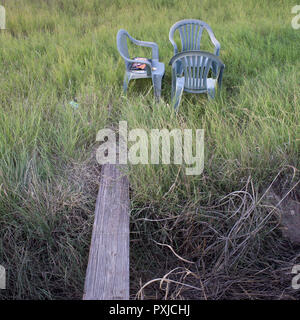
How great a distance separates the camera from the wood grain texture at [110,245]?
168 cm

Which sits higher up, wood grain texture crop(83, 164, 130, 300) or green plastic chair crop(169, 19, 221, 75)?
green plastic chair crop(169, 19, 221, 75)

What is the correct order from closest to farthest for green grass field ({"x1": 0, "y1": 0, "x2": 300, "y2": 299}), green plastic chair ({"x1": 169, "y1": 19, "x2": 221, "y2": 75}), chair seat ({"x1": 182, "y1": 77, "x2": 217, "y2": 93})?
1. green grass field ({"x1": 0, "y1": 0, "x2": 300, "y2": 299})
2. chair seat ({"x1": 182, "y1": 77, "x2": 217, "y2": 93})
3. green plastic chair ({"x1": 169, "y1": 19, "x2": 221, "y2": 75})

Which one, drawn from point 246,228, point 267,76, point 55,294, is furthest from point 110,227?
point 267,76

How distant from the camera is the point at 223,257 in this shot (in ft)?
7.26

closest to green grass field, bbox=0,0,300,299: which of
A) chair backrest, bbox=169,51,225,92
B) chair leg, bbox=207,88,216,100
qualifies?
chair leg, bbox=207,88,216,100

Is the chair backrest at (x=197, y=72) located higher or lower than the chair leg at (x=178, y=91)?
higher

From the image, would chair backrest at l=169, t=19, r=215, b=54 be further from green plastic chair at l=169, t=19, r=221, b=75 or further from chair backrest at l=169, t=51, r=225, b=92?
chair backrest at l=169, t=51, r=225, b=92

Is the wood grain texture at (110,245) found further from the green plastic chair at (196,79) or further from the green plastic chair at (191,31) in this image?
the green plastic chair at (191,31)

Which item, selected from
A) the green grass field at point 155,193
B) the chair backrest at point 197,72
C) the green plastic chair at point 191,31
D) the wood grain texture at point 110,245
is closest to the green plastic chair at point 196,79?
the chair backrest at point 197,72

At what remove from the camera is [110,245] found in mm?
1923

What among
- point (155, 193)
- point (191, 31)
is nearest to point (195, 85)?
point (191, 31)

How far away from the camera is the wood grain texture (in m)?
1.68

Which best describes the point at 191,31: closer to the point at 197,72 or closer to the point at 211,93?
the point at 197,72
